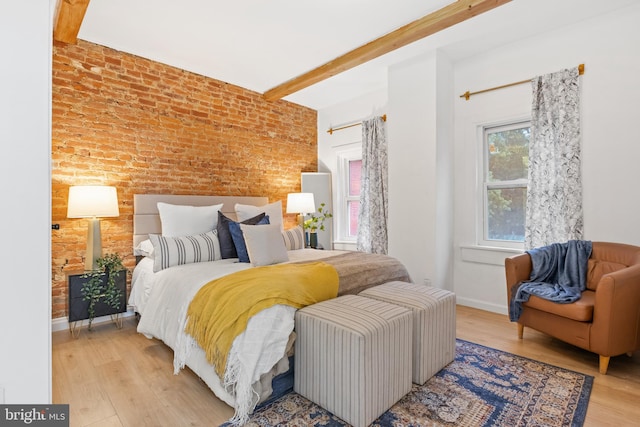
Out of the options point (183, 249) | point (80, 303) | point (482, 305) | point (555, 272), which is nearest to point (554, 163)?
point (555, 272)

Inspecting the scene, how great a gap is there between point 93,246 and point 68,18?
75.5 inches

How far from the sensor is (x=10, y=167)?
768mm

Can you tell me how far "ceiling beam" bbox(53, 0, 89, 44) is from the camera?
243 centimetres

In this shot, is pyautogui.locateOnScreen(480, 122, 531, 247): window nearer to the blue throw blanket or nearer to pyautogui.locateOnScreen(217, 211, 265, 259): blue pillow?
the blue throw blanket

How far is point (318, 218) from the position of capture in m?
5.00

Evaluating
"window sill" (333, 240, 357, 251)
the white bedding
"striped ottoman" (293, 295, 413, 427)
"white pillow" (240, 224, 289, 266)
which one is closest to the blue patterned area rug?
"striped ottoman" (293, 295, 413, 427)

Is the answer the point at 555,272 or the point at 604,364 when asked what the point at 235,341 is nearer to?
the point at 604,364

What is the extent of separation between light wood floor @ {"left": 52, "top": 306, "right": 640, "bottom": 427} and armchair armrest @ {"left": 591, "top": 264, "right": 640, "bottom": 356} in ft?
0.70

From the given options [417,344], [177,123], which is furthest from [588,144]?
[177,123]

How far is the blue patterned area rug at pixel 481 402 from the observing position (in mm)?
1723

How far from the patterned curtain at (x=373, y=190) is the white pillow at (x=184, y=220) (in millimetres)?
2093

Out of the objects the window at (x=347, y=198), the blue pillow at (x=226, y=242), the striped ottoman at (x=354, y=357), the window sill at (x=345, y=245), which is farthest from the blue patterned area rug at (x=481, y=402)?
the window at (x=347, y=198)

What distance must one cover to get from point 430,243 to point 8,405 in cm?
343

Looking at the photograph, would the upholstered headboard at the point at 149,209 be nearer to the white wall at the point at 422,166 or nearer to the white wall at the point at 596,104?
the white wall at the point at 422,166
